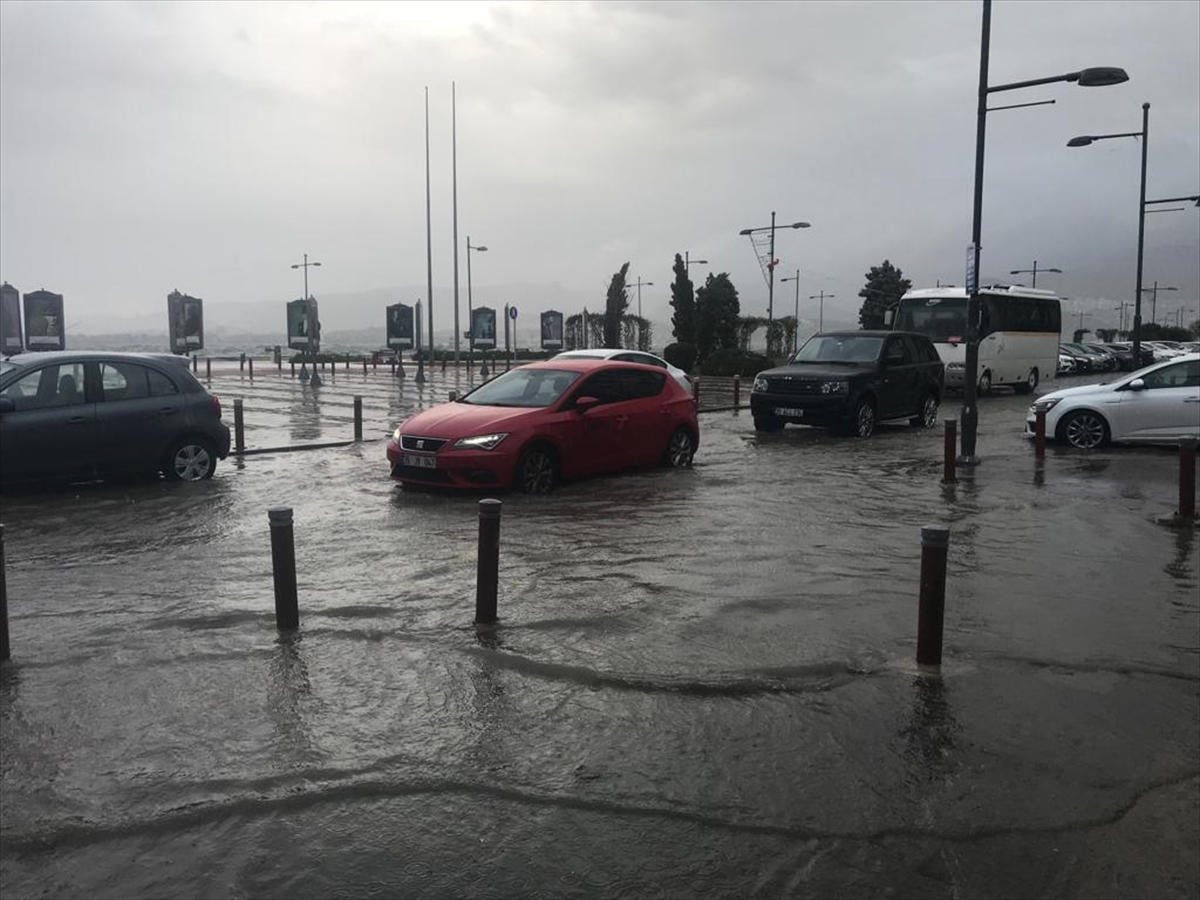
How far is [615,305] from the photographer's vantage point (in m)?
55.1

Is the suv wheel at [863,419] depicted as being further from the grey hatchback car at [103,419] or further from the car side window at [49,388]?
the car side window at [49,388]

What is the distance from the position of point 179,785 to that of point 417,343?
4898 centimetres

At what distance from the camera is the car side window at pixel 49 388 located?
11.4 metres

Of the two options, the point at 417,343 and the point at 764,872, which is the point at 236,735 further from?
the point at 417,343

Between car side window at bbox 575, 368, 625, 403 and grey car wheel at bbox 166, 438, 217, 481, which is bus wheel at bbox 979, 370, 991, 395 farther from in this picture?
grey car wheel at bbox 166, 438, 217, 481

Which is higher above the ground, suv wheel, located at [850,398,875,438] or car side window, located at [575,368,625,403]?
car side window, located at [575,368,625,403]

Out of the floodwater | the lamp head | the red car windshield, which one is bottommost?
the floodwater

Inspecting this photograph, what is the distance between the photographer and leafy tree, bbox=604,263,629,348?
181 feet

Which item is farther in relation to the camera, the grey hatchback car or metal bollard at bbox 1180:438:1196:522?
the grey hatchback car

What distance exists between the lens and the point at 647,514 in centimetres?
1088

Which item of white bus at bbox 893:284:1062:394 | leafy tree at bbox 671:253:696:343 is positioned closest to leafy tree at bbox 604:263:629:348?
leafy tree at bbox 671:253:696:343

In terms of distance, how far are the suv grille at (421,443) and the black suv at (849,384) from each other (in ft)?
30.4

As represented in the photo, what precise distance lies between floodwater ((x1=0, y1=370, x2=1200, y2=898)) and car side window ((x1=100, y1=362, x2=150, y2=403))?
7.67ft

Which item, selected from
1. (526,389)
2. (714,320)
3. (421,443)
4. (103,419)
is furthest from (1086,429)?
(714,320)
